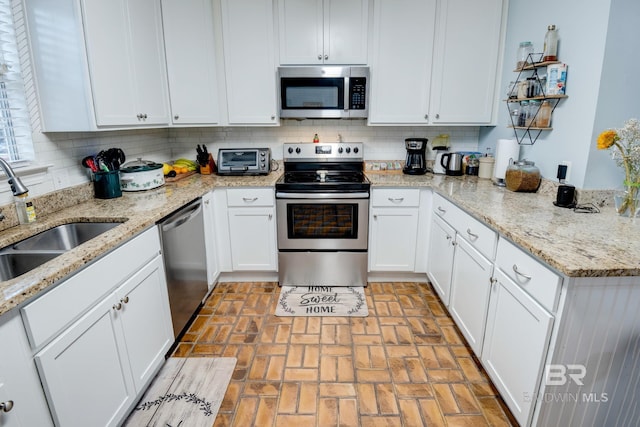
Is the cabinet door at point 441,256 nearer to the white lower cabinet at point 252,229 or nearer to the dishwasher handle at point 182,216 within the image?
the white lower cabinet at point 252,229

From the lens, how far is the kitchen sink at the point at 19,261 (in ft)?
4.66

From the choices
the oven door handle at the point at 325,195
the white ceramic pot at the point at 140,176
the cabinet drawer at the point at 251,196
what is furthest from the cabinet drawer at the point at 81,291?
the oven door handle at the point at 325,195

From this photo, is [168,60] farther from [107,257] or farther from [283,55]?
[107,257]

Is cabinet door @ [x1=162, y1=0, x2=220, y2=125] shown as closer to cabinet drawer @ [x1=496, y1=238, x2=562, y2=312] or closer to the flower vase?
cabinet drawer @ [x1=496, y1=238, x2=562, y2=312]

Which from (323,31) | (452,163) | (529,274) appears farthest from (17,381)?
(452,163)

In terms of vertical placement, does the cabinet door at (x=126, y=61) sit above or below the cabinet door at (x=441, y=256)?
above

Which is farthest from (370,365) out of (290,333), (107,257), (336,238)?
(107,257)

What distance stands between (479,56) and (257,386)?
2.96m

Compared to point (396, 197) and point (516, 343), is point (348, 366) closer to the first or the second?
point (516, 343)

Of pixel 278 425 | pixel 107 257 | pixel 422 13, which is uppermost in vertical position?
pixel 422 13

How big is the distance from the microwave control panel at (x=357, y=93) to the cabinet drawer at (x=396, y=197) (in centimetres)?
73

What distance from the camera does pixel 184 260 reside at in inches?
88.1

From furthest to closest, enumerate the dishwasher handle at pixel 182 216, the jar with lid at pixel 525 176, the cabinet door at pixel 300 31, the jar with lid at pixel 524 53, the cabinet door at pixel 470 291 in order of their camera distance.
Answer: the cabinet door at pixel 300 31 < the jar with lid at pixel 524 53 < the jar with lid at pixel 525 176 < the dishwasher handle at pixel 182 216 < the cabinet door at pixel 470 291

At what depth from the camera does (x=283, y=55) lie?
280 centimetres
